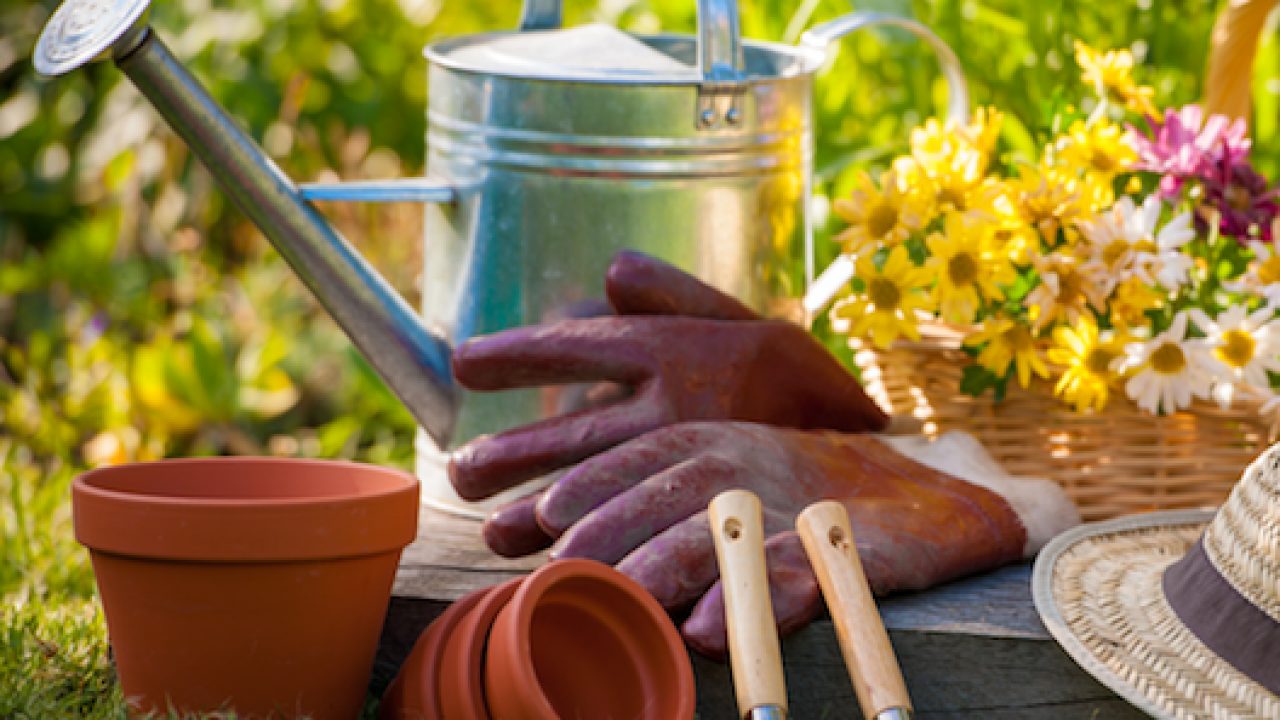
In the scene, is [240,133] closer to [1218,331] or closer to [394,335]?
[394,335]

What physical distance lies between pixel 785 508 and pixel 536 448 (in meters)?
0.23

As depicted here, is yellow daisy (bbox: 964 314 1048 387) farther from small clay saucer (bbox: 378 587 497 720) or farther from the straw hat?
small clay saucer (bbox: 378 587 497 720)

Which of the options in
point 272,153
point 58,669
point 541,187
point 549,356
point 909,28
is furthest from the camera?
point 272,153

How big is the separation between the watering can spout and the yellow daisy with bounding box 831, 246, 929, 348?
1.42 ft

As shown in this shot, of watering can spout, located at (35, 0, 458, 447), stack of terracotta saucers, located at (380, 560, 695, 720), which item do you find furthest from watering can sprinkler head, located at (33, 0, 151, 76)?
stack of terracotta saucers, located at (380, 560, 695, 720)

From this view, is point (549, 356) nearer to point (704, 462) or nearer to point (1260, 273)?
point (704, 462)

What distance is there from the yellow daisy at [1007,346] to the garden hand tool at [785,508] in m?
0.11

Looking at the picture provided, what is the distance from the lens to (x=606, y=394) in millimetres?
1509

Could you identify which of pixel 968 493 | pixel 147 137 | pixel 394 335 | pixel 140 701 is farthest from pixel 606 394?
pixel 147 137

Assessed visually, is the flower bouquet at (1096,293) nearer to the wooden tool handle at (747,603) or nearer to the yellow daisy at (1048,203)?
the yellow daisy at (1048,203)

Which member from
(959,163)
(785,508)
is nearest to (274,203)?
(785,508)

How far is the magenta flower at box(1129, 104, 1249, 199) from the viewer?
1.47 metres

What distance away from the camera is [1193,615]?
3.79 ft

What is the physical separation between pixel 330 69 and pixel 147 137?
40 cm
